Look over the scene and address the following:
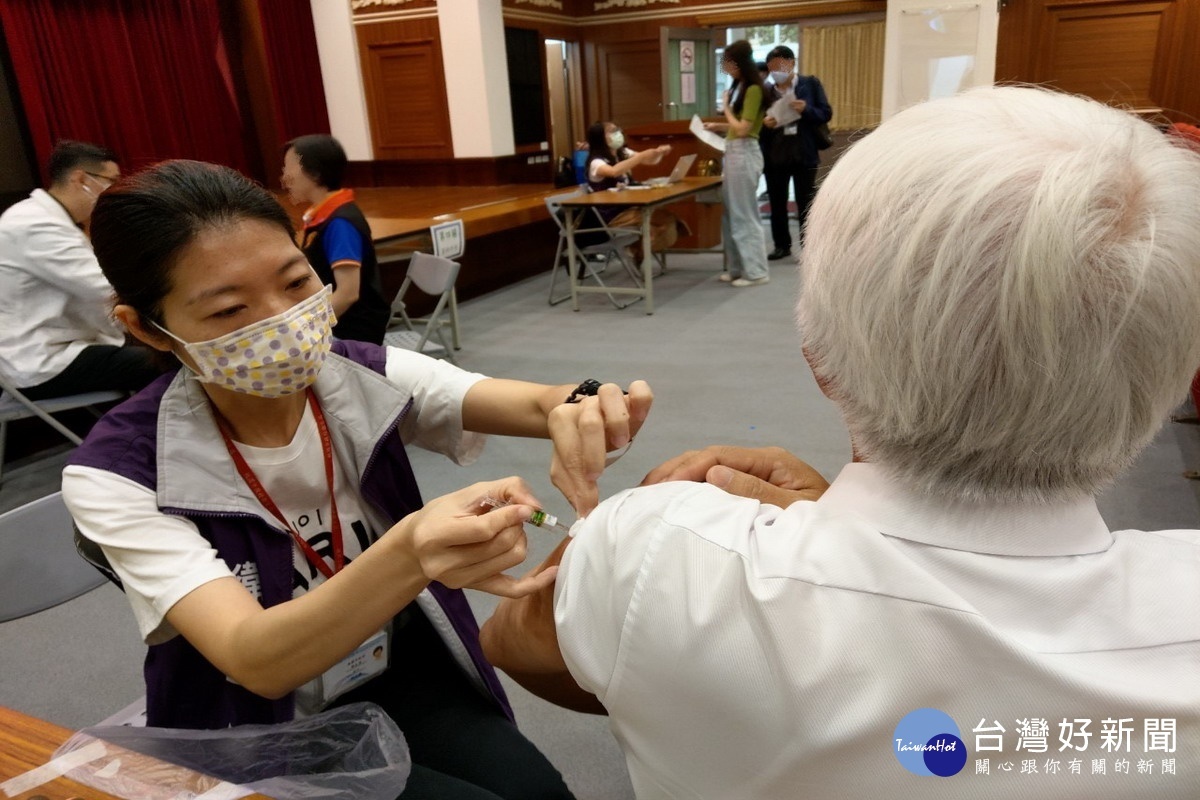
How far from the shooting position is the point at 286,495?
1209mm

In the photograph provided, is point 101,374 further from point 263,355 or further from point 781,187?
point 781,187

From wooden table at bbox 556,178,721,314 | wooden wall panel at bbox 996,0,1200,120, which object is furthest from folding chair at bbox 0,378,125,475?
wooden wall panel at bbox 996,0,1200,120

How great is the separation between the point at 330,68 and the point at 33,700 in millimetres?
8591

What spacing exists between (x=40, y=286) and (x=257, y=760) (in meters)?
2.97

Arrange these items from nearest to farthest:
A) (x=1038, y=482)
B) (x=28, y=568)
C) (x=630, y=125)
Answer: (x=1038, y=482), (x=28, y=568), (x=630, y=125)

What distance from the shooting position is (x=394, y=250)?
527 cm

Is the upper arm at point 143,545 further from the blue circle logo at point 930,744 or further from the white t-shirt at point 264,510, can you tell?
the blue circle logo at point 930,744

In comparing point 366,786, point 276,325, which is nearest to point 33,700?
point 276,325

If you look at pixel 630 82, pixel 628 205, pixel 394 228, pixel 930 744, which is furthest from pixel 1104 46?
pixel 930 744

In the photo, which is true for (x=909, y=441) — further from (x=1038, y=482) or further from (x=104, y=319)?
(x=104, y=319)

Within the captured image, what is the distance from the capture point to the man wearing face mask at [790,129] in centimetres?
665

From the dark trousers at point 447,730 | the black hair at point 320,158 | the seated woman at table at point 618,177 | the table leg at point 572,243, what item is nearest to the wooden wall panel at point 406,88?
the seated woman at table at point 618,177

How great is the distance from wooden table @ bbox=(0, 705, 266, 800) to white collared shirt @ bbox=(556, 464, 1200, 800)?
424 mm

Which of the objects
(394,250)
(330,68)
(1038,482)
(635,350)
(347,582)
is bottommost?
(635,350)
